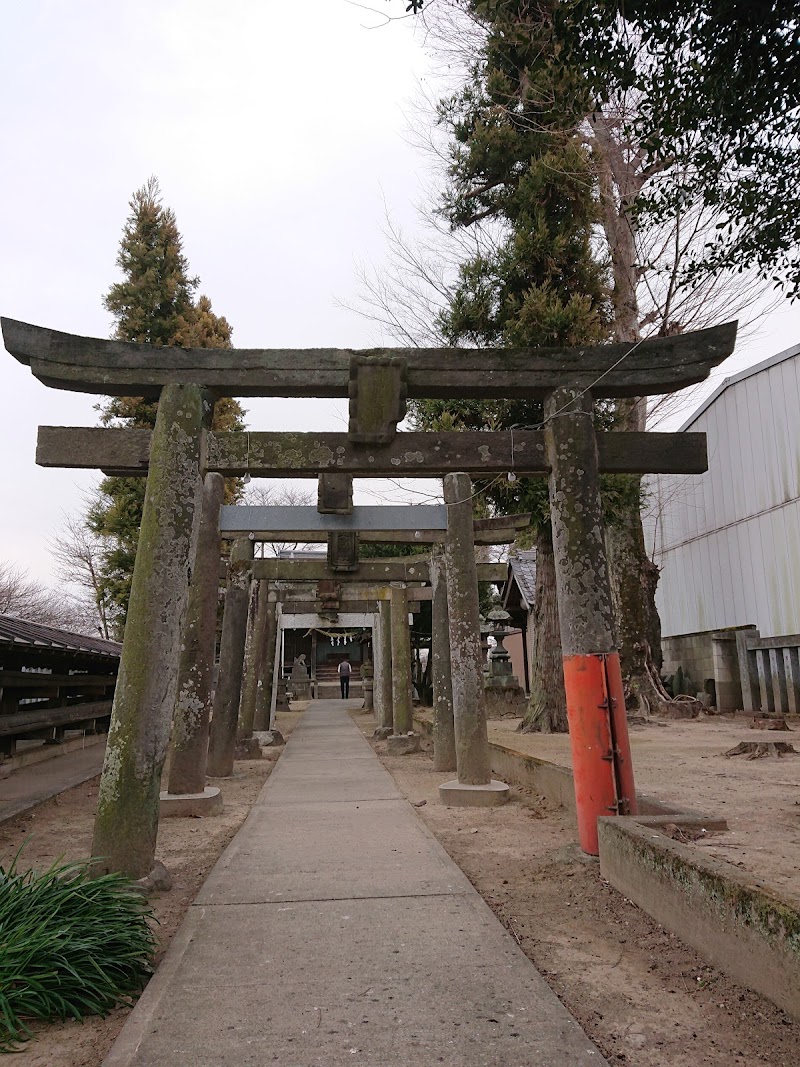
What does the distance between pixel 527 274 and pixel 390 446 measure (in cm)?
758

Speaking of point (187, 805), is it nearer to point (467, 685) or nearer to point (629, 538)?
point (467, 685)

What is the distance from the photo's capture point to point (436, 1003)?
2896 mm

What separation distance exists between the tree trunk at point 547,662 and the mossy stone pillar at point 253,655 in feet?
14.8

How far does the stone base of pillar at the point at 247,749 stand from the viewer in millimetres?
12438

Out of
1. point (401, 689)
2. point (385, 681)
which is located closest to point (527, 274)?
point (401, 689)

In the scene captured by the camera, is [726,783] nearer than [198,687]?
Yes

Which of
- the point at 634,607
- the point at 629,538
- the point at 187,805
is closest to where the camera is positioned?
the point at 187,805

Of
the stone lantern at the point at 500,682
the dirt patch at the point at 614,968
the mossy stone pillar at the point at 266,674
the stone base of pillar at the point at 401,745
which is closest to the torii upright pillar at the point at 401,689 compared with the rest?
the stone base of pillar at the point at 401,745

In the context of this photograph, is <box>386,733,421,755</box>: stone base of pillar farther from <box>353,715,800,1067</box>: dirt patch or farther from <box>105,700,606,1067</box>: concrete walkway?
<box>105,700,606,1067</box>: concrete walkway

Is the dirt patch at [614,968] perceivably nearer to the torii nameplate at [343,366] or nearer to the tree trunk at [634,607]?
the torii nameplate at [343,366]

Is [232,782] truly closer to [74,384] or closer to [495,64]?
[74,384]

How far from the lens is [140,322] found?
17.7 metres

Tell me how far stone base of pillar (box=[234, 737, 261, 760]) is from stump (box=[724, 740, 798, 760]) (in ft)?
24.2

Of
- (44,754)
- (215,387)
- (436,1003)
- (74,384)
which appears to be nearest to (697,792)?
(436,1003)
